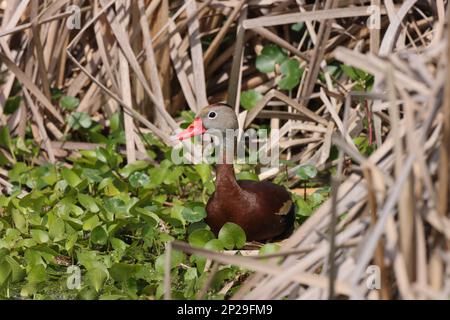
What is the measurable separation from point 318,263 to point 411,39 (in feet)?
8.08

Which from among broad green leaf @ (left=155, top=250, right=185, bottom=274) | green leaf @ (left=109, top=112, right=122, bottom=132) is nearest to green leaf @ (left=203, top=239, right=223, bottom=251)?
broad green leaf @ (left=155, top=250, right=185, bottom=274)

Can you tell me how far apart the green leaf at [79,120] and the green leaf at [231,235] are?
5.47 feet

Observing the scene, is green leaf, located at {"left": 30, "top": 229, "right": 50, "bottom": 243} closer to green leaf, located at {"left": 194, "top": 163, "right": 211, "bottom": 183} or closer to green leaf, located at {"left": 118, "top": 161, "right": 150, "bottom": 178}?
green leaf, located at {"left": 118, "top": 161, "right": 150, "bottom": 178}

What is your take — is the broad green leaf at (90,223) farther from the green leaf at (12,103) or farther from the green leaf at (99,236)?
the green leaf at (12,103)

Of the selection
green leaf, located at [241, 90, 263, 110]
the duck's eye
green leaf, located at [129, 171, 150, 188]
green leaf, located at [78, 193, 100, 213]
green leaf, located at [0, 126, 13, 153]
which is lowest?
green leaf, located at [78, 193, 100, 213]

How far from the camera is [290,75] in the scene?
221 inches

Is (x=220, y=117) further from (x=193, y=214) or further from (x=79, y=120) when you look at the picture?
(x=79, y=120)

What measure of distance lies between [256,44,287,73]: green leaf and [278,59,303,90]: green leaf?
16 cm

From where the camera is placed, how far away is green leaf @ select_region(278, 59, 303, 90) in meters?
5.59

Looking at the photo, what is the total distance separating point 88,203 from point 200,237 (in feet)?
2.53

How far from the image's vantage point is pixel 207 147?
567cm

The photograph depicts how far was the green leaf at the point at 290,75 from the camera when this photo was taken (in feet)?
18.3
